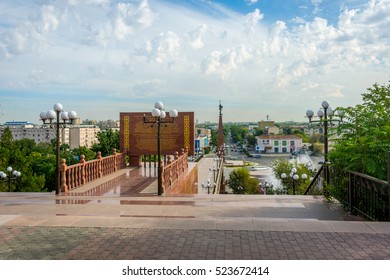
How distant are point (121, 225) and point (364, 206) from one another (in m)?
4.27

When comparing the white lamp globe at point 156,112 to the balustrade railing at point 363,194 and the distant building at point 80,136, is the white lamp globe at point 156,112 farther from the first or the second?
the distant building at point 80,136

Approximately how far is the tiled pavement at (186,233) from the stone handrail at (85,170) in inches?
97.4

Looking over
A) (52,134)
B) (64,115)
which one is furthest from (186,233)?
(52,134)

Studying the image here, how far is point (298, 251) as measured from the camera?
163 inches

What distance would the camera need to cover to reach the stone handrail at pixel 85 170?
979cm

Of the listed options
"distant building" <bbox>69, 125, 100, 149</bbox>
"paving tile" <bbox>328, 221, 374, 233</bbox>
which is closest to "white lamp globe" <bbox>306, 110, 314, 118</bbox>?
"paving tile" <bbox>328, 221, 374, 233</bbox>

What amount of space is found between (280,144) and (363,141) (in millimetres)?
95680

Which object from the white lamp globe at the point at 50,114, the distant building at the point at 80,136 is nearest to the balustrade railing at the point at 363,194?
the white lamp globe at the point at 50,114

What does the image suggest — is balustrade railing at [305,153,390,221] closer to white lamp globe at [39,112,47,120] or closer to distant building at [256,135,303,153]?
white lamp globe at [39,112,47,120]

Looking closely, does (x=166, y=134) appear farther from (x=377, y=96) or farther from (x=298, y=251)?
(x=298, y=251)

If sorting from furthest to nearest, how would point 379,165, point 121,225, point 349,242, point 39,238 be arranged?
point 379,165 < point 121,225 < point 39,238 < point 349,242

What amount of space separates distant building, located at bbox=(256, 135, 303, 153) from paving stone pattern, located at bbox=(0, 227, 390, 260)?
291 ft

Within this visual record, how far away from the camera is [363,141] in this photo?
620cm
